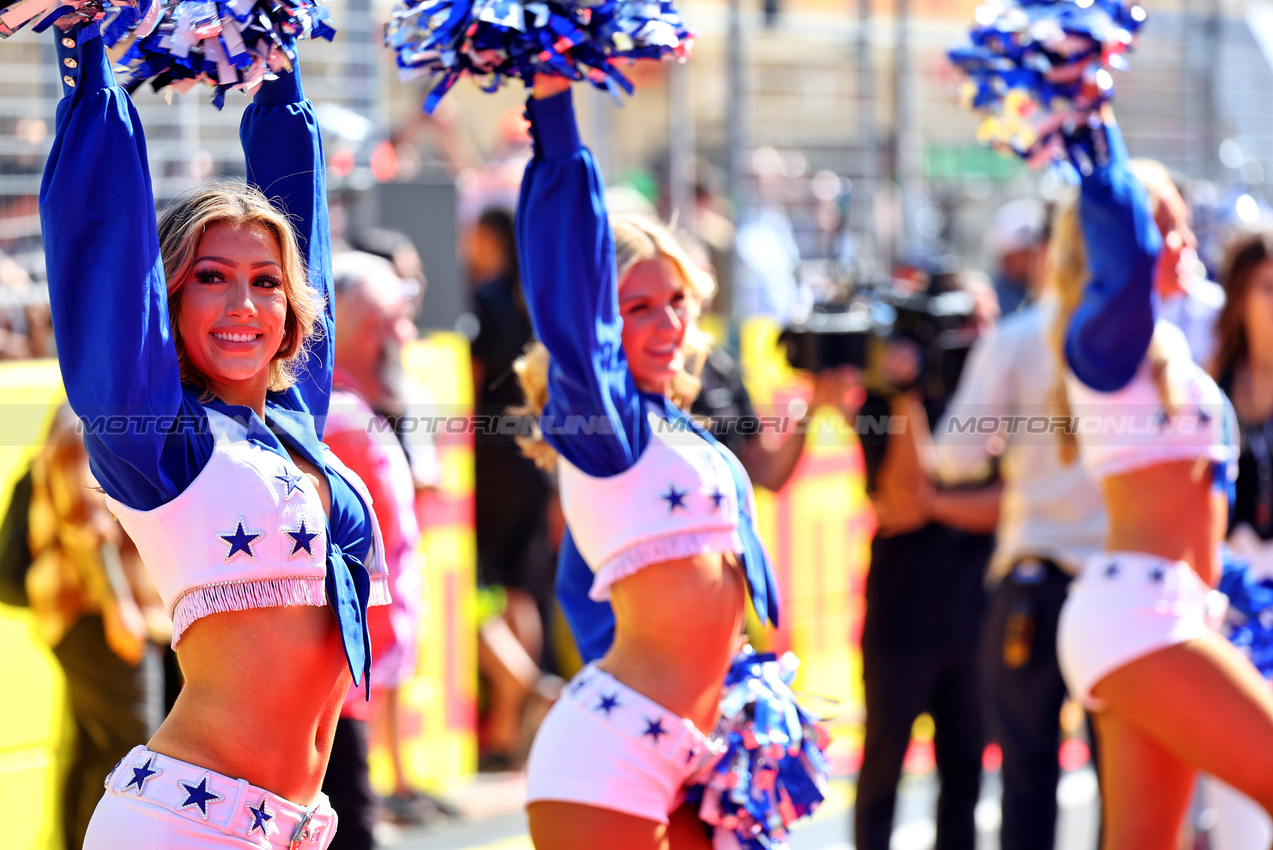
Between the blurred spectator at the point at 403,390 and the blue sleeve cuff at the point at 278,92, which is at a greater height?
the blue sleeve cuff at the point at 278,92

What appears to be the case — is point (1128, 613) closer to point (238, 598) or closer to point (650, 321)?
point (650, 321)

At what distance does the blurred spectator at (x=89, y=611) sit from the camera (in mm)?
3520

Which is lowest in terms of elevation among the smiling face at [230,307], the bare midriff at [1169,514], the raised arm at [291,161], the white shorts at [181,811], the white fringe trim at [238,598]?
the white shorts at [181,811]

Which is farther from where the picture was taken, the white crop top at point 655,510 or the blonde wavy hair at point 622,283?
the blonde wavy hair at point 622,283

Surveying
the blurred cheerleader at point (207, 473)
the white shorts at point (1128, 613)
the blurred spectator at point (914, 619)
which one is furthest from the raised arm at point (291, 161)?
the blurred spectator at point (914, 619)

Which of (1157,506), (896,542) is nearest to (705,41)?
(896,542)

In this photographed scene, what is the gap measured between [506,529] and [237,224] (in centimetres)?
386

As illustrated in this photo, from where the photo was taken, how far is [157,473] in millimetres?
1959

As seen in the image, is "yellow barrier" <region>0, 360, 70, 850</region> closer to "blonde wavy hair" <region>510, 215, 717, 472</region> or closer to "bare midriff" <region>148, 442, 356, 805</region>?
"blonde wavy hair" <region>510, 215, 717, 472</region>

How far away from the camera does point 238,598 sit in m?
2.01

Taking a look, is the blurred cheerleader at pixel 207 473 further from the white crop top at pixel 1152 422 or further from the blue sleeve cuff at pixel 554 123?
the white crop top at pixel 1152 422

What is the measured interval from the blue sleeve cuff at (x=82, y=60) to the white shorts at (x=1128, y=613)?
2.36 m

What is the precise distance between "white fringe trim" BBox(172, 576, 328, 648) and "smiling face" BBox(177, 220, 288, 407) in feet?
0.98

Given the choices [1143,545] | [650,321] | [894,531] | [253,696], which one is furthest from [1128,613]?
[253,696]
